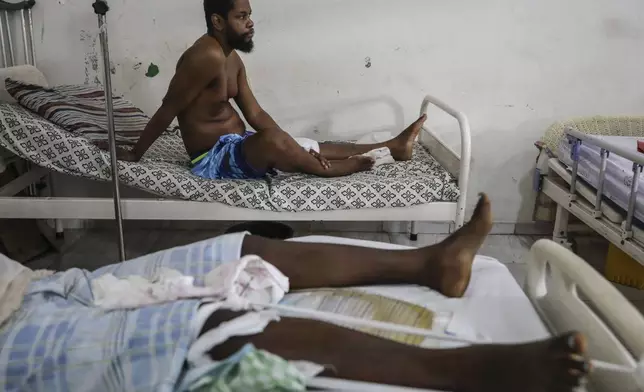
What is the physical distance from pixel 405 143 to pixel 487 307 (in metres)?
1.44

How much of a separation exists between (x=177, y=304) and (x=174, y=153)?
5.55 feet

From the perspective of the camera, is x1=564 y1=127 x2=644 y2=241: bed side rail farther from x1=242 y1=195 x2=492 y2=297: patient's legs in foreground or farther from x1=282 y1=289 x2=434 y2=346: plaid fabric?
x1=282 y1=289 x2=434 y2=346: plaid fabric

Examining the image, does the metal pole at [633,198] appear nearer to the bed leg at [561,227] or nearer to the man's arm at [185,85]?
the bed leg at [561,227]

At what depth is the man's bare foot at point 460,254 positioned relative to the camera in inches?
57.8

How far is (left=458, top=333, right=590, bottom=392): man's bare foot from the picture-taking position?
0.96m

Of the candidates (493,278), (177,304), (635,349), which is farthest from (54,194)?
(635,349)

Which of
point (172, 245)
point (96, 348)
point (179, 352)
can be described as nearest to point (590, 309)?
point (179, 352)

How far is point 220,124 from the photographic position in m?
2.62

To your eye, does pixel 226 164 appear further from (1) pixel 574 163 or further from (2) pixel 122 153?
(1) pixel 574 163

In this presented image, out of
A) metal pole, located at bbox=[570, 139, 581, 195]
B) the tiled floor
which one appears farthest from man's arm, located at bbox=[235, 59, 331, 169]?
metal pole, located at bbox=[570, 139, 581, 195]

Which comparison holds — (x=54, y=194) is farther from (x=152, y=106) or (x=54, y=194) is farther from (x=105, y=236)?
(x=152, y=106)

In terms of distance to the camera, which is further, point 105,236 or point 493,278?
point 105,236

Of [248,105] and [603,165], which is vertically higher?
[248,105]

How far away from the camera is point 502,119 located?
3248 millimetres
